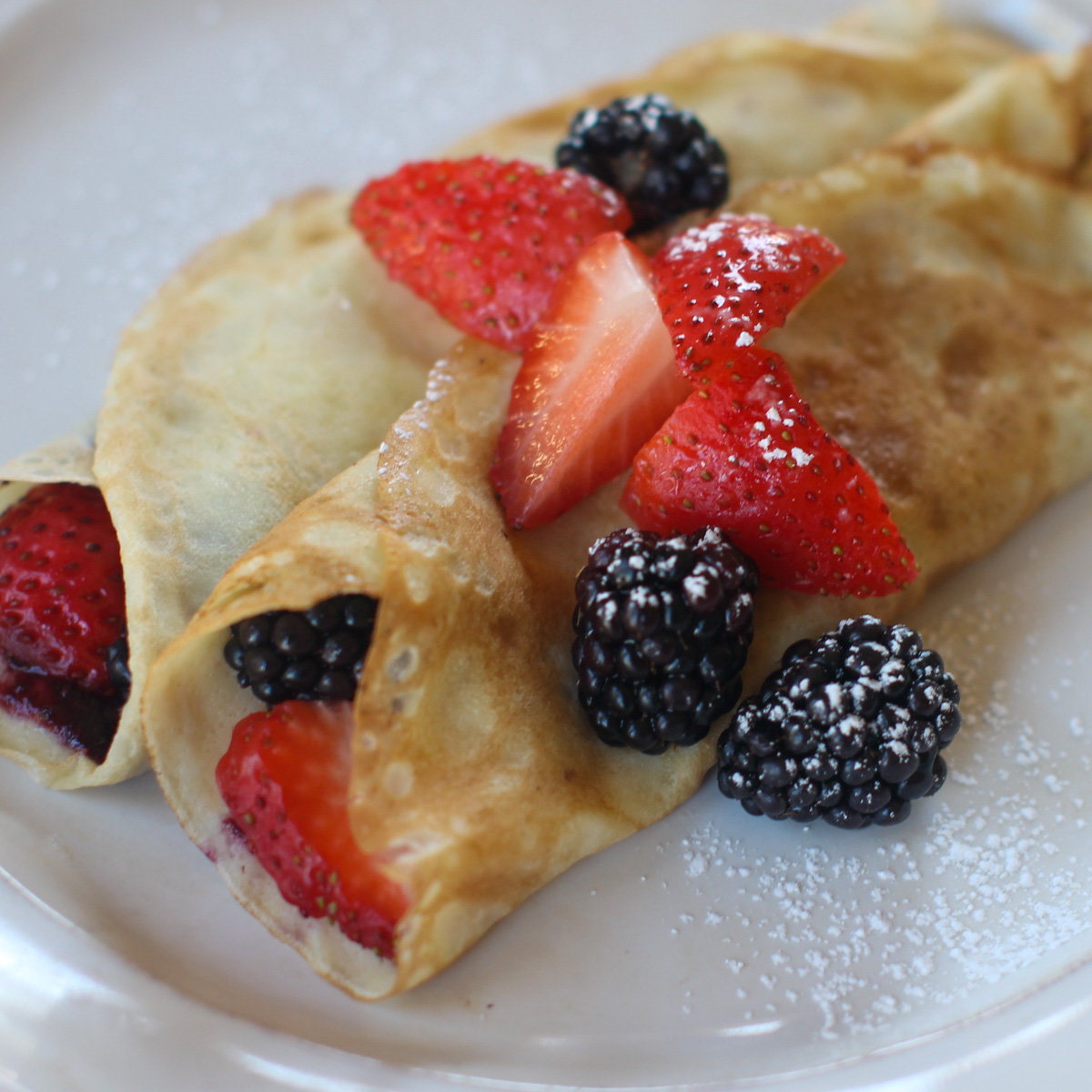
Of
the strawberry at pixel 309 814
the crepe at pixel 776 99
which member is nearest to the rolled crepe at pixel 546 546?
the strawberry at pixel 309 814

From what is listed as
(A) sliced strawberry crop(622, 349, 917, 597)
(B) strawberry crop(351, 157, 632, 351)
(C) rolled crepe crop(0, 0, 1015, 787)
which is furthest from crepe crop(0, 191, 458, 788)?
(A) sliced strawberry crop(622, 349, 917, 597)

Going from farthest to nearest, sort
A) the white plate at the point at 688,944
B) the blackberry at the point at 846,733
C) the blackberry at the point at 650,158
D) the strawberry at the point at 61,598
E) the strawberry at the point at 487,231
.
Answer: the blackberry at the point at 650,158, the strawberry at the point at 487,231, the strawberry at the point at 61,598, the blackberry at the point at 846,733, the white plate at the point at 688,944

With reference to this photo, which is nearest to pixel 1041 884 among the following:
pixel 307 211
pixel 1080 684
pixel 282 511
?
pixel 1080 684

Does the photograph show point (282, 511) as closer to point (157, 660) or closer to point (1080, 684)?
point (157, 660)

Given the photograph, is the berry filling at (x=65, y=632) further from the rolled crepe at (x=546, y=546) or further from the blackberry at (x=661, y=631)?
the blackberry at (x=661, y=631)

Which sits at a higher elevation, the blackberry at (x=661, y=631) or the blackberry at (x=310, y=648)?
the blackberry at (x=310, y=648)

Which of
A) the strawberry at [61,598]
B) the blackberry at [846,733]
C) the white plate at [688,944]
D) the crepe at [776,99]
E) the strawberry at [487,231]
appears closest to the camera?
the white plate at [688,944]

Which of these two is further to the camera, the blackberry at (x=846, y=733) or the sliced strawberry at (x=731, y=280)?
the sliced strawberry at (x=731, y=280)
